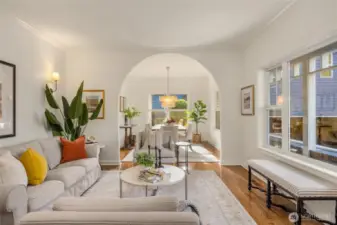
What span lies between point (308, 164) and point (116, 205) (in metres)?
2.52

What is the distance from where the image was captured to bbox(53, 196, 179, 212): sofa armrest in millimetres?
1291

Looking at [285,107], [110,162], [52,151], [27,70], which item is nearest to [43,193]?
[52,151]

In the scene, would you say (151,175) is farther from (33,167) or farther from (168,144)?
(168,144)

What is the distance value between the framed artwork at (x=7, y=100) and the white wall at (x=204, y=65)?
6.68 ft

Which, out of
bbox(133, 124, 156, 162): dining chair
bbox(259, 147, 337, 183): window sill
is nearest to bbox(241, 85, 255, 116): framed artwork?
bbox(259, 147, 337, 183): window sill

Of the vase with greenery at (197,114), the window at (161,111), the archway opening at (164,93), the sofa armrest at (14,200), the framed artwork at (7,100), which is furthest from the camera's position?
the window at (161,111)

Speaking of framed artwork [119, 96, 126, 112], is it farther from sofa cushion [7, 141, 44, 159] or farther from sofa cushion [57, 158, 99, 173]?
sofa cushion [7, 141, 44, 159]

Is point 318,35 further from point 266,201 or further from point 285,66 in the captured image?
point 266,201

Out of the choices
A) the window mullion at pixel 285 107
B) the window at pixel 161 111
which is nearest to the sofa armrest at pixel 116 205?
the window mullion at pixel 285 107

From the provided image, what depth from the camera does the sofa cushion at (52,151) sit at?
355 cm

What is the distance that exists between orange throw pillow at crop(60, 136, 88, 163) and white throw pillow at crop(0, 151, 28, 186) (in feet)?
4.38

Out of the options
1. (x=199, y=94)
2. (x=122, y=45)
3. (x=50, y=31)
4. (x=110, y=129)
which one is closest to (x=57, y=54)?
(x=50, y=31)

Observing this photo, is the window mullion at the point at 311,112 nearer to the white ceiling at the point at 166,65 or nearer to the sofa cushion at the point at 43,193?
the sofa cushion at the point at 43,193

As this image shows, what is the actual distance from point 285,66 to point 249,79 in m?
1.41
